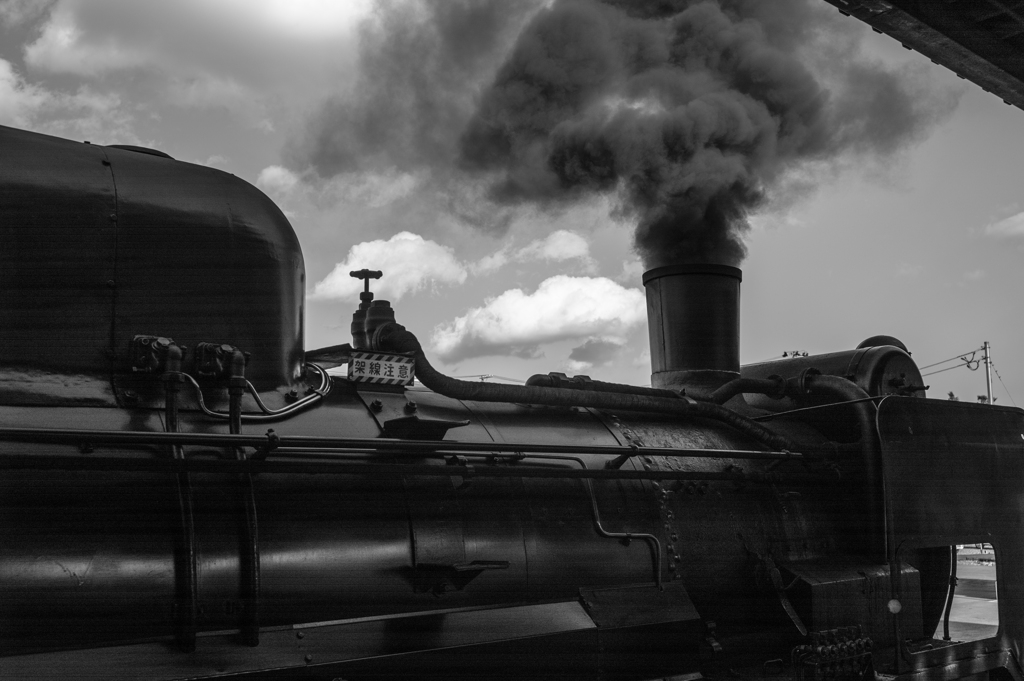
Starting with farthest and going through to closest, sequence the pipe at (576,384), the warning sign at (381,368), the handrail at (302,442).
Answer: the pipe at (576,384) < the warning sign at (381,368) < the handrail at (302,442)

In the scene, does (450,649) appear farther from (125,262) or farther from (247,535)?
(125,262)

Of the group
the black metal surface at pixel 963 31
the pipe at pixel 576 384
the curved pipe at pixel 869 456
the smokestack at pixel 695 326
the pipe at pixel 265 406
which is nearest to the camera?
the pipe at pixel 265 406

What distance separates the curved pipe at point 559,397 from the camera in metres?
4.49

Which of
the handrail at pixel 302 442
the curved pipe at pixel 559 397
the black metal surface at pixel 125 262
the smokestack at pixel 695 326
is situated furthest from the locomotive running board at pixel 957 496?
the black metal surface at pixel 125 262

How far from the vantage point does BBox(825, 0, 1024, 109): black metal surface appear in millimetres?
7738

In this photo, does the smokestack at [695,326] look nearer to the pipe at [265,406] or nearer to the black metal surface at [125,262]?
the pipe at [265,406]

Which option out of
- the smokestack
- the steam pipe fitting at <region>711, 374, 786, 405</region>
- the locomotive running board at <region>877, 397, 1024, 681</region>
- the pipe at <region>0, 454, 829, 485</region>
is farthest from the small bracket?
the locomotive running board at <region>877, 397, 1024, 681</region>

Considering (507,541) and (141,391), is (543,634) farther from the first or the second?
(141,391)

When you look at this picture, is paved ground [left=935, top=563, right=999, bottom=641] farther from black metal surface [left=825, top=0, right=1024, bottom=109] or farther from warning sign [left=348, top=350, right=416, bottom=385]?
warning sign [left=348, top=350, right=416, bottom=385]

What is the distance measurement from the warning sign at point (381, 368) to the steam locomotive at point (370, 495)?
0.02 meters

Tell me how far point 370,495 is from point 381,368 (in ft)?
2.73

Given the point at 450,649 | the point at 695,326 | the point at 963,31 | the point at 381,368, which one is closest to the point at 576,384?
the point at 381,368

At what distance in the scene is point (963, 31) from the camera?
27.3 ft

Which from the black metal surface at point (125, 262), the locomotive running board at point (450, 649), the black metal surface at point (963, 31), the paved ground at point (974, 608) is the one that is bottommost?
the paved ground at point (974, 608)
